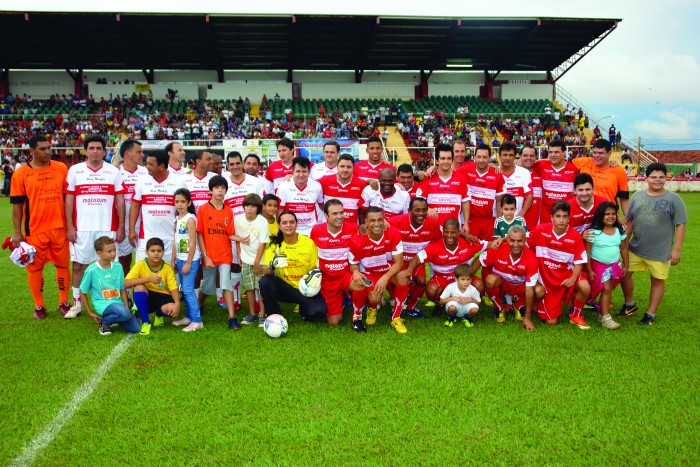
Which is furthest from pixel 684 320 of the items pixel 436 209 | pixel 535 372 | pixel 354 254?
pixel 354 254

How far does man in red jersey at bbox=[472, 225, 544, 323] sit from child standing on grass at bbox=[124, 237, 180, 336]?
358 centimetres

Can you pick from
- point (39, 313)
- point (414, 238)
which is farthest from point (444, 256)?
point (39, 313)

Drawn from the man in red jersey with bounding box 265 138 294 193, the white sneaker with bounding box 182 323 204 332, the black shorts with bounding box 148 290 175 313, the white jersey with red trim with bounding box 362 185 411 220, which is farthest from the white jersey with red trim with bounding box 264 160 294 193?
the white sneaker with bounding box 182 323 204 332

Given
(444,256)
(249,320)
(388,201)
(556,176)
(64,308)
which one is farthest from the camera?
(556,176)

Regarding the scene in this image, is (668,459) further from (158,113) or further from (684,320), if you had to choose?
(158,113)

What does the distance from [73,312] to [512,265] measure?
5.36 m

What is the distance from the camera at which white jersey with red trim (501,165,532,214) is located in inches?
272

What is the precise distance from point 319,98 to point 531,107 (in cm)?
1524

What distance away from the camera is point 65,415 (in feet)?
12.4

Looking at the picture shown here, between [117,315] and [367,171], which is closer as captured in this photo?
[117,315]

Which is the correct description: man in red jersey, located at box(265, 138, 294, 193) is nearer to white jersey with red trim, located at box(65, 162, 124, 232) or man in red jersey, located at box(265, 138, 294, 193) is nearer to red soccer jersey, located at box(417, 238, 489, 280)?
white jersey with red trim, located at box(65, 162, 124, 232)

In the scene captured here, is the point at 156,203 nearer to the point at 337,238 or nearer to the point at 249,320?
the point at 249,320

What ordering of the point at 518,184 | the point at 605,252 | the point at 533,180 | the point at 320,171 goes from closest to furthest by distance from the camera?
the point at 605,252 → the point at 518,184 → the point at 533,180 → the point at 320,171

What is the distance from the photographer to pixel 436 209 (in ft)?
22.4
